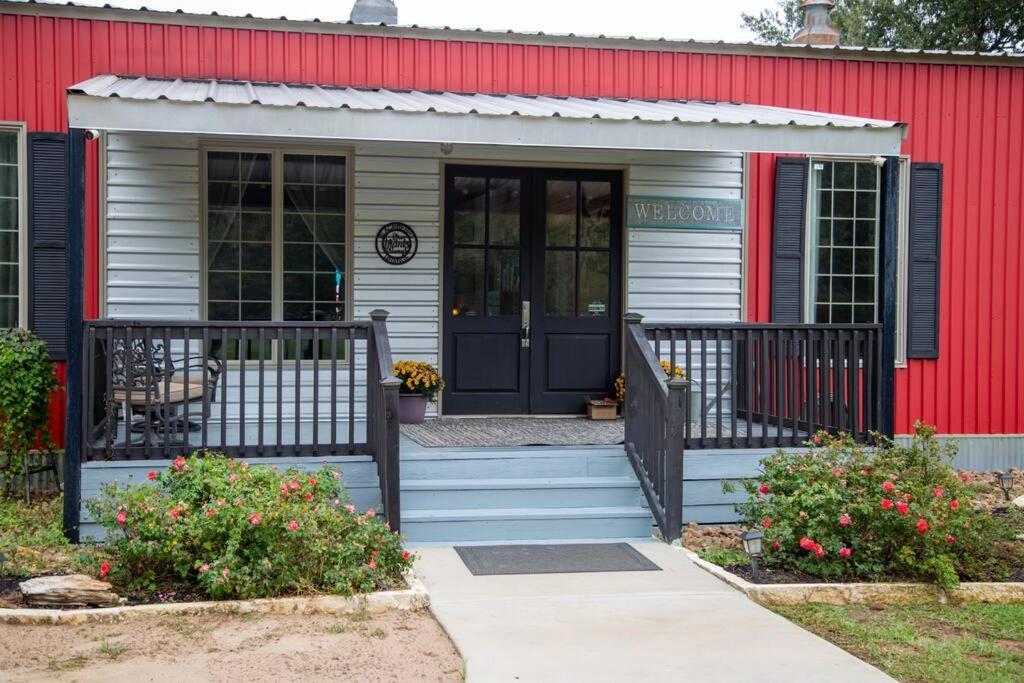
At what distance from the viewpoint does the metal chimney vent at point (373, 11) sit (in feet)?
32.7

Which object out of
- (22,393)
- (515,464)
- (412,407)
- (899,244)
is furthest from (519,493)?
(899,244)

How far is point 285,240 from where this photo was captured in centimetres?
877

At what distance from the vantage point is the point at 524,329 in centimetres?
917

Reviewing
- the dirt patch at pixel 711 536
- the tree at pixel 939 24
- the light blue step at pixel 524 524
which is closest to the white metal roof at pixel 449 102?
the light blue step at pixel 524 524

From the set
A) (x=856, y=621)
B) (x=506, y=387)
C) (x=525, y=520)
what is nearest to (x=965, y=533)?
(x=856, y=621)

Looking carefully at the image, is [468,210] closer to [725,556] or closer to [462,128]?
[462,128]

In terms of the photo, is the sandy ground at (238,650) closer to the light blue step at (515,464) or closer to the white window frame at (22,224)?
the light blue step at (515,464)

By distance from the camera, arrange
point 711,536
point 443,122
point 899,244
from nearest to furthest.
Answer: point 443,122 → point 711,536 → point 899,244

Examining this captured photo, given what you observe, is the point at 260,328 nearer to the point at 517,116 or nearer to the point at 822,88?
the point at 517,116

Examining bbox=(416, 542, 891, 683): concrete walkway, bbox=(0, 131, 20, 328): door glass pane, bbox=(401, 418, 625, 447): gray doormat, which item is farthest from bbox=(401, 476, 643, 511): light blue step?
bbox=(0, 131, 20, 328): door glass pane

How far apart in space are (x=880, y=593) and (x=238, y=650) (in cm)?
325

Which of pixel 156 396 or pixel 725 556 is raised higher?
pixel 156 396

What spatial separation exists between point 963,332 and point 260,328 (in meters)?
6.32

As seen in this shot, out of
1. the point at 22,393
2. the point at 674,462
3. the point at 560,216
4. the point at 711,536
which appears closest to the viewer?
the point at 674,462
